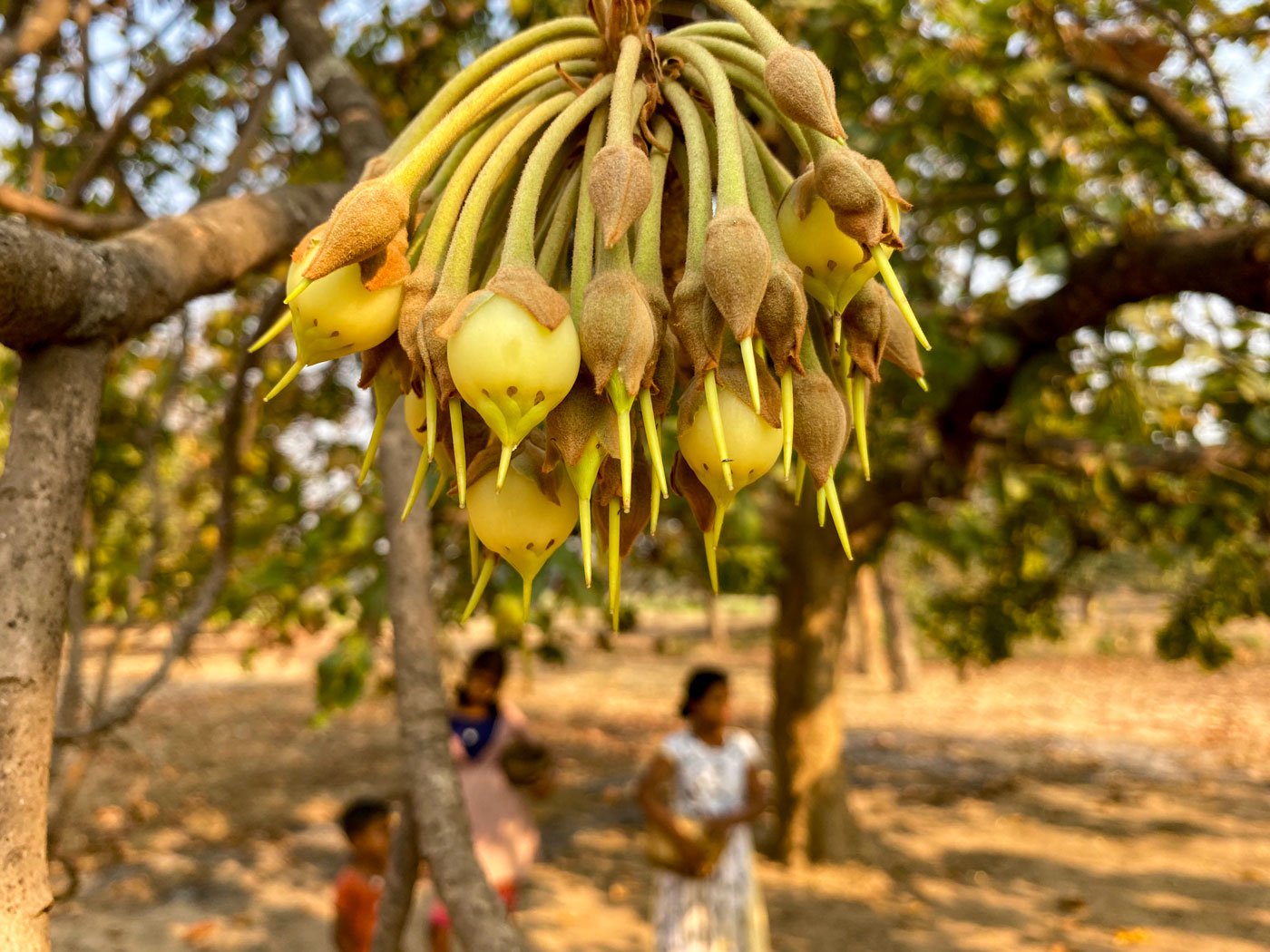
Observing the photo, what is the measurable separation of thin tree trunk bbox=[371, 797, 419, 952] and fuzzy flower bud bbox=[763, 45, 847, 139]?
140 centimetres

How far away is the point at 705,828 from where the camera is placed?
14.3 feet

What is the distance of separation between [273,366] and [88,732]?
3128 millimetres

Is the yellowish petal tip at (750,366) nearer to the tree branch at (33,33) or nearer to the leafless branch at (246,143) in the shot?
the leafless branch at (246,143)

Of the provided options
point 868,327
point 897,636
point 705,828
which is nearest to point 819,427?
point 868,327

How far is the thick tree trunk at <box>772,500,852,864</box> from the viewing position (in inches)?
275

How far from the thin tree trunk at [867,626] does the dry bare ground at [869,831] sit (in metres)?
2.08

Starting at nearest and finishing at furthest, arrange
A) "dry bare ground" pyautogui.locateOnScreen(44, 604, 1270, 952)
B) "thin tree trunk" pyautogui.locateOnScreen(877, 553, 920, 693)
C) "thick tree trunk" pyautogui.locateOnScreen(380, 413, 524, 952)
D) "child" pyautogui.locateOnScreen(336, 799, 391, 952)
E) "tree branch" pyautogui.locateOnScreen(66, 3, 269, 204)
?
"thick tree trunk" pyautogui.locateOnScreen(380, 413, 524, 952), "tree branch" pyautogui.locateOnScreen(66, 3, 269, 204), "child" pyautogui.locateOnScreen(336, 799, 391, 952), "dry bare ground" pyautogui.locateOnScreen(44, 604, 1270, 952), "thin tree trunk" pyautogui.locateOnScreen(877, 553, 920, 693)

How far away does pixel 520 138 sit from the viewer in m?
0.89

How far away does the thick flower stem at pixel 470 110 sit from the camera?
0.84 metres

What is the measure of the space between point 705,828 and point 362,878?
4.93 ft

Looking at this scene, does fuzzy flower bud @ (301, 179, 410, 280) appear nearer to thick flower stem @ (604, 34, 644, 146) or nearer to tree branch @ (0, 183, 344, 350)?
thick flower stem @ (604, 34, 644, 146)

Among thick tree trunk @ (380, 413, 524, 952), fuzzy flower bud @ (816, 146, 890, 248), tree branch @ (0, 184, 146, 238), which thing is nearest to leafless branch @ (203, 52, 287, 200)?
tree branch @ (0, 184, 146, 238)

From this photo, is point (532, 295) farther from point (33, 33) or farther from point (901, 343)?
point (33, 33)

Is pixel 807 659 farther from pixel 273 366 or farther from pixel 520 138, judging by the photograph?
pixel 520 138
